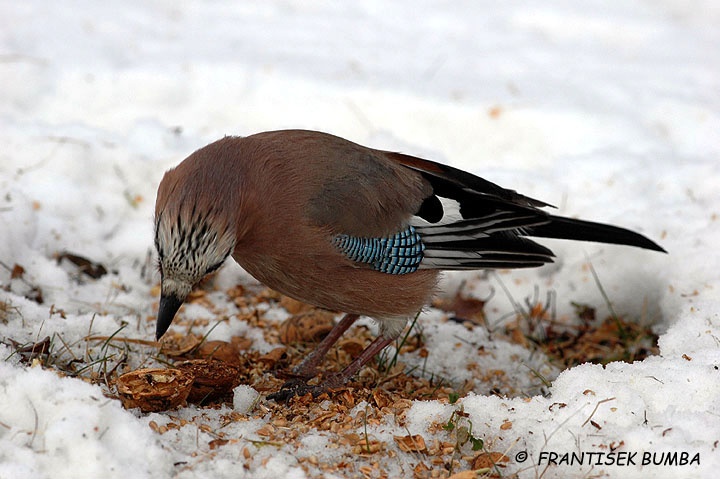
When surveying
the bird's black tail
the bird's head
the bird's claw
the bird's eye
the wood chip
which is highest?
the bird's head

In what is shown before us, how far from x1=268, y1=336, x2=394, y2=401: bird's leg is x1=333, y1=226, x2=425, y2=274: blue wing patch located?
362mm

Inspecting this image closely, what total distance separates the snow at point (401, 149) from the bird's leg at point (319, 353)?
1.09 ft

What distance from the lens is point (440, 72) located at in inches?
257

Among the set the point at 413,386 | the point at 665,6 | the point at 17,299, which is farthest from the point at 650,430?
the point at 665,6

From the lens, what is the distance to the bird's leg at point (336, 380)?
349cm

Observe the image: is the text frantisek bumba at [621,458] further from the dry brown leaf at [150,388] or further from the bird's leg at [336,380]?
the dry brown leaf at [150,388]

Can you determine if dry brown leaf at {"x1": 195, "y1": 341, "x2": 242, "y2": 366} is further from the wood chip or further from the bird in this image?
the wood chip

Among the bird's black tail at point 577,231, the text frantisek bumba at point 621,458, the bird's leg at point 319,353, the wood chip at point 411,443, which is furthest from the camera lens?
the bird's black tail at point 577,231

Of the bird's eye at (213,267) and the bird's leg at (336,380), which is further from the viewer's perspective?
the bird's leg at (336,380)

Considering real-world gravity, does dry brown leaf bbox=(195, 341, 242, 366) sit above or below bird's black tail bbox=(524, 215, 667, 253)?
below

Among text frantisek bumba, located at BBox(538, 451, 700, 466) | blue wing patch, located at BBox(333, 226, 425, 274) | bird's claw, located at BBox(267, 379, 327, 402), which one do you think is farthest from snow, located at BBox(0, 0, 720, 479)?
blue wing patch, located at BBox(333, 226, 425, 274)

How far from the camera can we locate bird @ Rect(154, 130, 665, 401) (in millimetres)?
3074

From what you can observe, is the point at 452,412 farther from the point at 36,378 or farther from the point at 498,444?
the point at 36,378

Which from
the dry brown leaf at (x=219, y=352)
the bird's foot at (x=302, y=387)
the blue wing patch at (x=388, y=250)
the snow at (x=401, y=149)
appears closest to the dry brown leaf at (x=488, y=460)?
the snow at (x=401, y=149)
